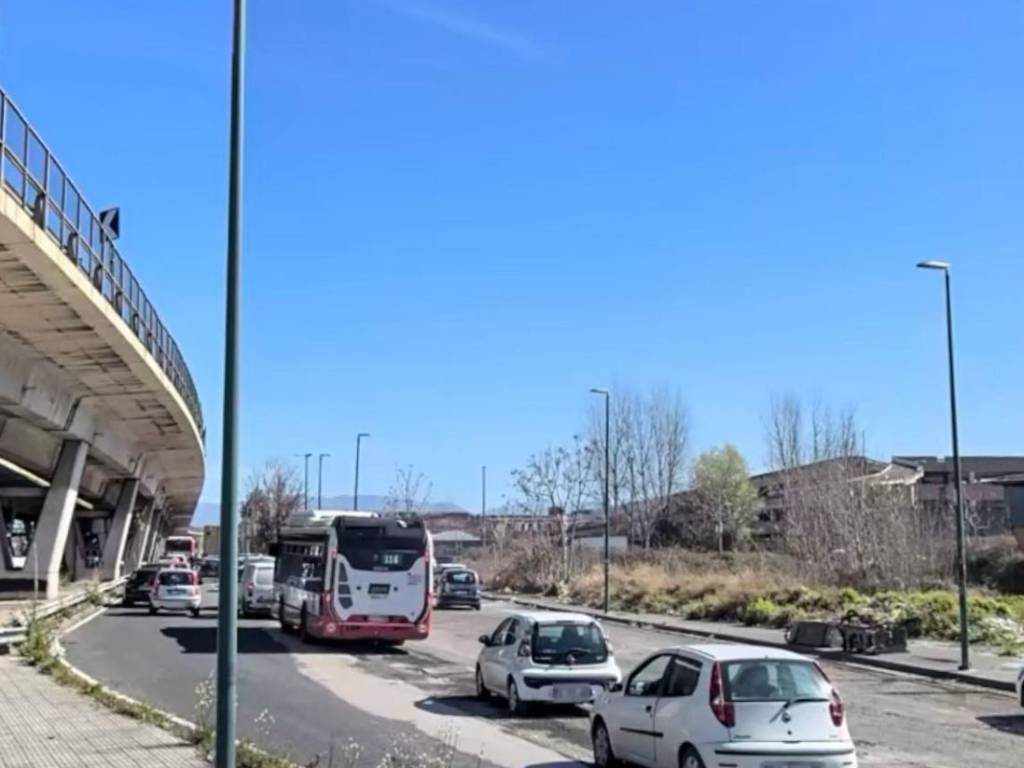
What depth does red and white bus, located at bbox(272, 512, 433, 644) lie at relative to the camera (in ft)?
92.5

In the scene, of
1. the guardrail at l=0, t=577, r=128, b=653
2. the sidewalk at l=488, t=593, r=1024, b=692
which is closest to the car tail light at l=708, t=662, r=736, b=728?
the sidewalk at l=488, t=593, r=1024, b=692

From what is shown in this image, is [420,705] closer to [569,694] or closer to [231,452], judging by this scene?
[569,694]

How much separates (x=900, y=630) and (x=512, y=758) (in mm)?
19735

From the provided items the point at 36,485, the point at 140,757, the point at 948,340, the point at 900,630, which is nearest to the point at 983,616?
the point at 900,630

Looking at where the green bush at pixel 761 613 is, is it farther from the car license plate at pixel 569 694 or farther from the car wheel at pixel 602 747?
the car wheel at pixel 602 747

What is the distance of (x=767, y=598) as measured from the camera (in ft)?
136

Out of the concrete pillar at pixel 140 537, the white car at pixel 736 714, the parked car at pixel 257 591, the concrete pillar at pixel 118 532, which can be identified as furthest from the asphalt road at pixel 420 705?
the concrete pillar at pixel 140 537

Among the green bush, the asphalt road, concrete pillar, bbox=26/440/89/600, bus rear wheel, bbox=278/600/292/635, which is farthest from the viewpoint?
concrete pillar, bbox=26/440/89/600

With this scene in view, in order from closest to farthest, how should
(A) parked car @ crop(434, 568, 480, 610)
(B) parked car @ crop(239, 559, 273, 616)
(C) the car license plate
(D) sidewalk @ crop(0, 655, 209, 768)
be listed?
1. (D) sidewalk @ crop(0, 655, 209, 768)
2. (C) the car license plate
3. (B) parked car @ crop(239, 559, 273, 616)
4. (A) parked car @ crop(434, 568, 480, 610)

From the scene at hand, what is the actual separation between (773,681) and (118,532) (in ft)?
176

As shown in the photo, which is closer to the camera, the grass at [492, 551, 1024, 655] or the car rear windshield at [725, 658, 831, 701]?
the car rear windshield at [725, 658, 831, 701]

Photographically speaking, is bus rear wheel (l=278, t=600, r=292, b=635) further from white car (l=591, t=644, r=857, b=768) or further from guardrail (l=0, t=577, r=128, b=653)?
white car (l=591, t=644, r=857, b=768)

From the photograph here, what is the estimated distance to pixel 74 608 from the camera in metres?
40.3

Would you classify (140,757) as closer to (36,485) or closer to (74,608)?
(74,608)
